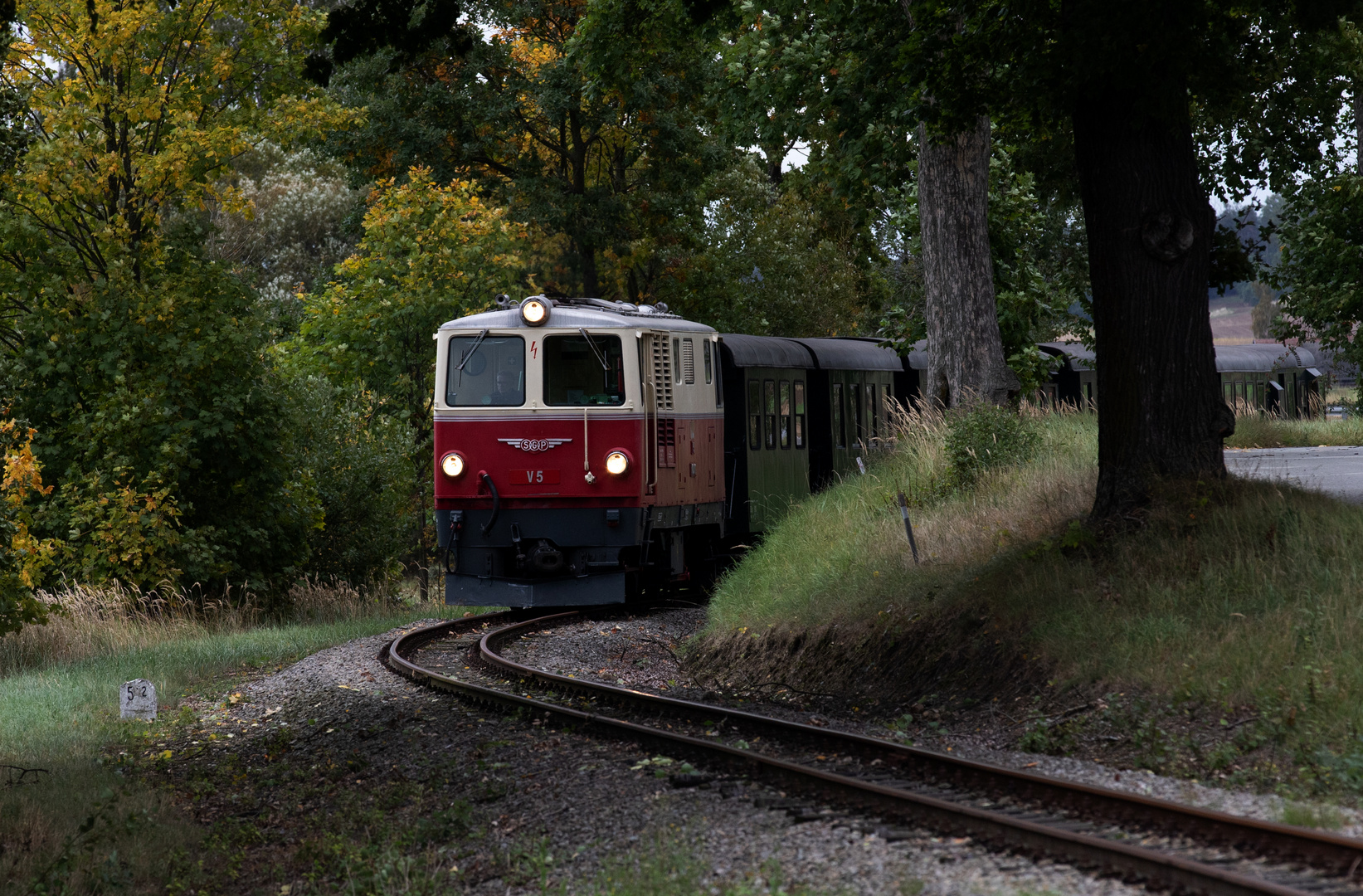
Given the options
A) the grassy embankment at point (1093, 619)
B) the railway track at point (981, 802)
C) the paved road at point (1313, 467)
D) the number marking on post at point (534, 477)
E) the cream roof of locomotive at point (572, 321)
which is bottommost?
the railway track at point (981, 802)

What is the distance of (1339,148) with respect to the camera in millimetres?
26281

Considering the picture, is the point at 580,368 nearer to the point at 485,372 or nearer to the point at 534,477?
the point at 485,372

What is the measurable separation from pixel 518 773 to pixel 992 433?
7.59 m

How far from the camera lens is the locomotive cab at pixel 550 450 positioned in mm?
14234

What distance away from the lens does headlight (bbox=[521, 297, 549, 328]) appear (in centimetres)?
1438

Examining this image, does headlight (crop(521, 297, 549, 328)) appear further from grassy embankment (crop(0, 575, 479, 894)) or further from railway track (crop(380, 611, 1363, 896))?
railway track (crop(380, 611, 1363, 896))

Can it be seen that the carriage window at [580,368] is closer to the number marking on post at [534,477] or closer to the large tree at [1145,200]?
the number marking on post at [534,477]

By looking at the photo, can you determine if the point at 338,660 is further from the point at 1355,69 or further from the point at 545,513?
the point at 1355,69

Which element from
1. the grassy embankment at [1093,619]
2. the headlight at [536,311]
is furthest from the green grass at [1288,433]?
the headlight at [536,311]

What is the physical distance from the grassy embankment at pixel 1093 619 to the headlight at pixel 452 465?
10.7 ft

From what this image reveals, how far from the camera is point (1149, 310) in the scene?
33.2 ft

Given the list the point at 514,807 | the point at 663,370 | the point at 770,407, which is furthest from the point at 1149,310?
the point at 770,407

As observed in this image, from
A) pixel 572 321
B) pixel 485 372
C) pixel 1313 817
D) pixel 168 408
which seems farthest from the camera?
pixel 168 408

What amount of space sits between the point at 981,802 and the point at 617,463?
8066 mm
